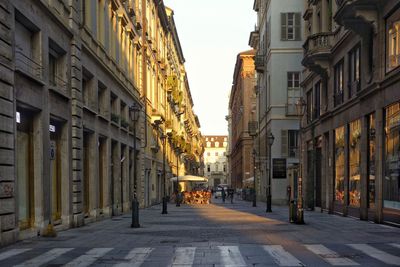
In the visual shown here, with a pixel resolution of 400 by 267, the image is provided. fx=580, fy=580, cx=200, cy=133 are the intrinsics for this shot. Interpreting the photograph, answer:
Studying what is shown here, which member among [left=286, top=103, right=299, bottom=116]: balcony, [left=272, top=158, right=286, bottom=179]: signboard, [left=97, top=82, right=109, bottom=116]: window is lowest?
[left=272, top=158, right=286, bottom=179]: signboard

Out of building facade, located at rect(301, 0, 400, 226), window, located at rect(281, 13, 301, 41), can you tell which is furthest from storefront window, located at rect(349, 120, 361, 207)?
window, located at rect(281, 13, 301, 41)

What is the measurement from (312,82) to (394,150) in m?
14.9

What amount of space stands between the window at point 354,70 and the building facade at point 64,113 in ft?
30.1

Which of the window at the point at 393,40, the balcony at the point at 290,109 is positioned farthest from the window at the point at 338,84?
the balcony at the point at 290,109

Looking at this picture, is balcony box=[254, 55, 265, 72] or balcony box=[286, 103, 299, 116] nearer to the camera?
balcony box=[286, 103, 299, 116]

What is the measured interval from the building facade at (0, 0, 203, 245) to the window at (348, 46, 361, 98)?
30.1ft

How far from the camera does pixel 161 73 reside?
171 ft

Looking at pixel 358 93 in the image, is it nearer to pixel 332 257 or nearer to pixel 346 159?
pixel 346 159

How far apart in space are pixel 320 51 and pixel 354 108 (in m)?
5.15

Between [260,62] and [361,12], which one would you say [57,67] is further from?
[260,62]

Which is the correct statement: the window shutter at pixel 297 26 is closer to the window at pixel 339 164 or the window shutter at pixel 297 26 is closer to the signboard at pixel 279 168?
the signboard at pixel 279 168

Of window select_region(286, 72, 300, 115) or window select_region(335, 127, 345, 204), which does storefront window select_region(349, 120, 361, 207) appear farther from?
window select_region(286, 72, 300, 115)

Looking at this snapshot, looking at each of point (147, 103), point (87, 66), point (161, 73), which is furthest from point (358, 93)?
point (161, 73)

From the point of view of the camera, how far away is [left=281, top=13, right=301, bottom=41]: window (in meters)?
47.5
